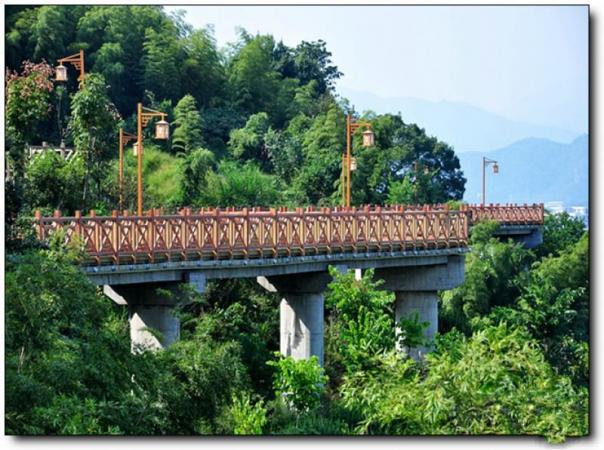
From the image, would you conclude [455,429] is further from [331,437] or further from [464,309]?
[464,309]

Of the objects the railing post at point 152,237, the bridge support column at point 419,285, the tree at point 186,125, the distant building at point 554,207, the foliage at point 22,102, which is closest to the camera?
the railing post at point 152,237

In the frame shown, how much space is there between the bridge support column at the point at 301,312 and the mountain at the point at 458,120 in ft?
33.7

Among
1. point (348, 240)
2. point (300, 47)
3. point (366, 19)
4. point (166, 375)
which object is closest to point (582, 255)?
point (348, 240)

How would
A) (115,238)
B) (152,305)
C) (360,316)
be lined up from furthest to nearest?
(152,305) < (360,316) < (115,238)

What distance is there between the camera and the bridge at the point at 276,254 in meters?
18.5

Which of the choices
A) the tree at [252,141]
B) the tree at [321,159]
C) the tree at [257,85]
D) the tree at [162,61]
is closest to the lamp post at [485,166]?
the tree at [321,159]

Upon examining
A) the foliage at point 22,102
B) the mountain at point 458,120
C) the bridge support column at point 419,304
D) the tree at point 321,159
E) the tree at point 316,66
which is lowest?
the bridge support column at point 419,304

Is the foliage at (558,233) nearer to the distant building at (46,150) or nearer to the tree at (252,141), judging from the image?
the tree at (252,141)

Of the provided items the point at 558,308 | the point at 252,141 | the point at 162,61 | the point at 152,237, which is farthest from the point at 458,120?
the point at 152,237

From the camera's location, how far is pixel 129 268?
18641mm

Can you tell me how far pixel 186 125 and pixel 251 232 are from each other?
15.0 metres

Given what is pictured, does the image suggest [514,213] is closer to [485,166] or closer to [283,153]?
[485,166]

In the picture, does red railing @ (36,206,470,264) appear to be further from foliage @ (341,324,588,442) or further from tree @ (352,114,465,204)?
tree @ (352,114,465,204)

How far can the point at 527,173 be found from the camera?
40812mm
